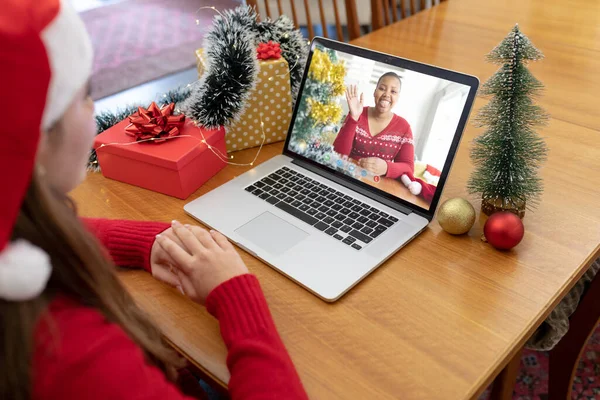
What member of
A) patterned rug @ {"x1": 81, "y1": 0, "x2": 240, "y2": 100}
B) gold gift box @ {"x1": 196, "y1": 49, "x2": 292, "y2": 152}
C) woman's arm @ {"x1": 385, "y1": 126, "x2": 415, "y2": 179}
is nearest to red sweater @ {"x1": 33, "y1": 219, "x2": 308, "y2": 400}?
woman's arm @ {"x1": 385, "y1": 126, "x2": 415, "y2": 179}

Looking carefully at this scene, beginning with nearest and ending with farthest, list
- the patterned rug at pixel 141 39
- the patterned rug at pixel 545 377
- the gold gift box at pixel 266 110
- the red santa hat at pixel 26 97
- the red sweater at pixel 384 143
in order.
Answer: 1. the red santa hat at pixel 26 97
2. the red sweater at pixel 384 143
3. the gold gift box at pixel 266 110
4. the patterned rug at pixel 545 377
5. the patterned rug at pixel 141 39

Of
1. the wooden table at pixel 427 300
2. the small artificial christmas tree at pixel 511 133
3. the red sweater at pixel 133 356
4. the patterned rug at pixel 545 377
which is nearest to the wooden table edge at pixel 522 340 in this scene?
the wooden table at pixel 427 300

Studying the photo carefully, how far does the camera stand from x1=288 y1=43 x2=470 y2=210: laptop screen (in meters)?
0.83

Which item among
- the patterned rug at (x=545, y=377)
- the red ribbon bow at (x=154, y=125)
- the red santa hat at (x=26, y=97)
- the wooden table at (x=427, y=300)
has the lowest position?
the patterned rug at (x=545, y=377)

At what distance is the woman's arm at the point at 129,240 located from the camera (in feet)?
2.58

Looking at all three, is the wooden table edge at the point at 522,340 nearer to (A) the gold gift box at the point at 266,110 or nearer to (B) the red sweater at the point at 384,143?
(B) the red sweater at the point at 384,143

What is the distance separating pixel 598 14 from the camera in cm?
158

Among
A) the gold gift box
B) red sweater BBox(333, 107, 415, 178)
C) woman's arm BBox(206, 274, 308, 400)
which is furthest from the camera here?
the gold gift box

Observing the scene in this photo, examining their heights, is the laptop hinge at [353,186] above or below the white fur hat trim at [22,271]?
below

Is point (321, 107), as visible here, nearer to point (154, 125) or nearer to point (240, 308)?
point (154, 125)

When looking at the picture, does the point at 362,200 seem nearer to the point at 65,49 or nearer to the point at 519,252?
the point at 519,252

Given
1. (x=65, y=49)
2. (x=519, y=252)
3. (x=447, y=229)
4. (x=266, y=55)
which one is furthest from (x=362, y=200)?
(x=65, y=49)

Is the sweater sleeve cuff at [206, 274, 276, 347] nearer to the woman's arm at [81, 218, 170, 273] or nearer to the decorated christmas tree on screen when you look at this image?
the woman's arm at [81, 218, 170, 273]

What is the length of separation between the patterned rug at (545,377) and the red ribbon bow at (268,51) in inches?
41.7
